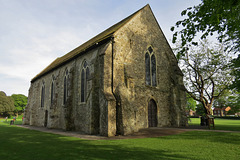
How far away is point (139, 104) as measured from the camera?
47.5 ft

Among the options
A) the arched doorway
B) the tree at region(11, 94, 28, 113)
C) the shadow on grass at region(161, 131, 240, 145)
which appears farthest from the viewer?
the tree at region(11, 94, 28, 113)

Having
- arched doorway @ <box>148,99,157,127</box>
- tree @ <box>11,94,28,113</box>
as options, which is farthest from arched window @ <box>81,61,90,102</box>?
tree @ <box>11,94,28,113</box>

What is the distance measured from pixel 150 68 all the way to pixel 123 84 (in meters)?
4.88

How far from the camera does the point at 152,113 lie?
52.2 ft

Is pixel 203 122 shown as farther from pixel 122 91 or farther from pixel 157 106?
pixel 122 91

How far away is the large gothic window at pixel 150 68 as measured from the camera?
1636 cm

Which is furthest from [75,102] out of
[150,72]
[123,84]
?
[150,72]

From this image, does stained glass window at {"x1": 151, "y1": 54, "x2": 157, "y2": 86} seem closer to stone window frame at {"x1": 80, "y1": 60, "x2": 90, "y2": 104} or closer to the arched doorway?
the arched doorway

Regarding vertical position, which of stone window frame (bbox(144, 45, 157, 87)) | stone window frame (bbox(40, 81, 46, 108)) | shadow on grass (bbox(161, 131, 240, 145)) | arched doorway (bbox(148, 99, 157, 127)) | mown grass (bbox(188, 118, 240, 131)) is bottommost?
mown grass (bbox(188, 118, 240, 131))

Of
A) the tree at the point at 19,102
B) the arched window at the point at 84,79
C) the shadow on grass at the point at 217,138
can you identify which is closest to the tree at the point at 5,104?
the tree at the point at 19,102

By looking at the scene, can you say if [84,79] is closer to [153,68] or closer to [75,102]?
[75,102]

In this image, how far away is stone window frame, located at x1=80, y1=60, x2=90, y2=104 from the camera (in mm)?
15749

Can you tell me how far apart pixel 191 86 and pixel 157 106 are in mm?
13768

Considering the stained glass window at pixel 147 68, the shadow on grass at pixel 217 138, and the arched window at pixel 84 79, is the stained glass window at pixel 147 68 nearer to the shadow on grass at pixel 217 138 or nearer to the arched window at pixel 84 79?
the arched window at pixel 84 79
